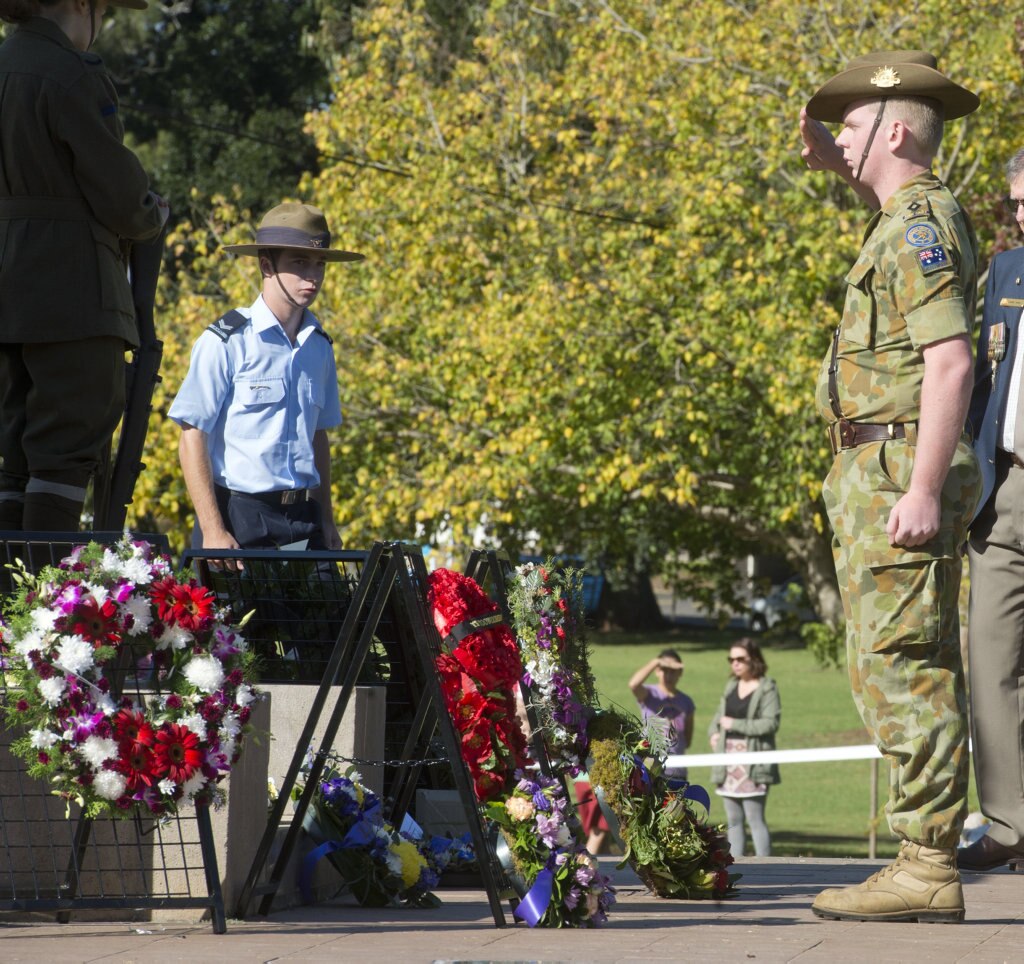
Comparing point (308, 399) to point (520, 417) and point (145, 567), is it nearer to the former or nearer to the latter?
point (145, 567)

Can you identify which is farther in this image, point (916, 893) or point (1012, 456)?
point (1012, 456)

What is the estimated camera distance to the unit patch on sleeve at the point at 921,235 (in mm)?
4938

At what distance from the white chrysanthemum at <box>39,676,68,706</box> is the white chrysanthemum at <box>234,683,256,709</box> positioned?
0.44 meters

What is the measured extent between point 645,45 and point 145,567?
15707 mm

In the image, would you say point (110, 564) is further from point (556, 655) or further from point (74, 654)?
point (556, 655)

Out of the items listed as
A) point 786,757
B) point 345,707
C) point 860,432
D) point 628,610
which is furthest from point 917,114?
point 628,610

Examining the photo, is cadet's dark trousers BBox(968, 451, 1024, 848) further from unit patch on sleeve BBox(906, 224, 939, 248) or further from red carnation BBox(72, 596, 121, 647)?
red carnation BBox(72, 596, 121, 647)

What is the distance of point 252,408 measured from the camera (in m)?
6.52

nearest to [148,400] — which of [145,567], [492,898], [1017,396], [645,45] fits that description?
[145,567]

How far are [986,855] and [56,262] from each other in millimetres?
3838

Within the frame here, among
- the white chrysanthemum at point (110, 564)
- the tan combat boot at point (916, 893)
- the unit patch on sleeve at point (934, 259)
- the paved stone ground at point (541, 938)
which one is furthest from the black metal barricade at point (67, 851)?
the unit patch on sleeve at point (934, 259)

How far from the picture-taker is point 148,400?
6.01 metres

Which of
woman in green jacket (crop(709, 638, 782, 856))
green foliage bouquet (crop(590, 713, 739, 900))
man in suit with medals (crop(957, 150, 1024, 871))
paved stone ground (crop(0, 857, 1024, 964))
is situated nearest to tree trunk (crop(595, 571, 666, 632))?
woman in green jacket (crop(709, 638, 782, 856))

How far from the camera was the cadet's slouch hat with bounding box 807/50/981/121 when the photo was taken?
5070 millimetres
